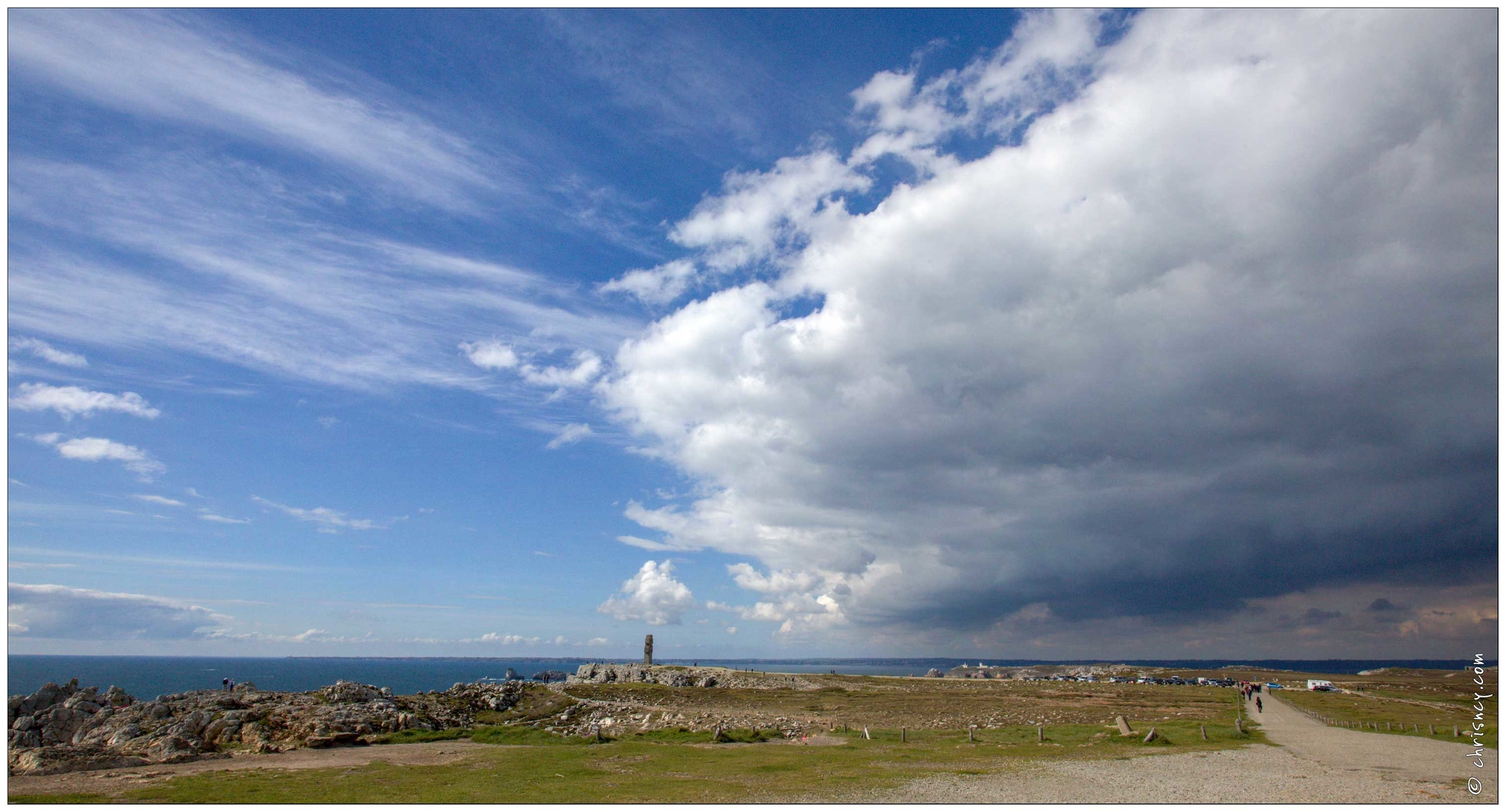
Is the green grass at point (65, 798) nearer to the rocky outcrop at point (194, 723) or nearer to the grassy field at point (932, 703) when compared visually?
the rocky outcrop at point (194, 723)

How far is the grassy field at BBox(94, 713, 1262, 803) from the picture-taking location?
1047 inches

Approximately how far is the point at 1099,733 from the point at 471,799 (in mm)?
35010

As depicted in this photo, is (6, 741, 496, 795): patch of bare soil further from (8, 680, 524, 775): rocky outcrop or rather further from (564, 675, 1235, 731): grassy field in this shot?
(564, 675, 1235, 731): grassy field

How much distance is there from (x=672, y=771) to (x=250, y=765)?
1986 centimetres

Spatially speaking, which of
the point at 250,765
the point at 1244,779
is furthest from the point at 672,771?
the point at 1244,779

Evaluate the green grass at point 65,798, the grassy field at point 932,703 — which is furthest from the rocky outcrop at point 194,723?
the grassy field at point 932,703

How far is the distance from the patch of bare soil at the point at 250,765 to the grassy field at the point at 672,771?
1.24 meters

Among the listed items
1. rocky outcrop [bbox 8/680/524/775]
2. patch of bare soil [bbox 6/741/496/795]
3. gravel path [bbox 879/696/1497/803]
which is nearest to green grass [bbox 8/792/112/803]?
patch of bare soil [bbox 6/741/496/795]

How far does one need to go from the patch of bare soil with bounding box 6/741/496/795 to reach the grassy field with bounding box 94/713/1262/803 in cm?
124

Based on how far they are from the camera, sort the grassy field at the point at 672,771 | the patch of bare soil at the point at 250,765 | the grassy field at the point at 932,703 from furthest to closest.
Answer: the grassy field at the point at 932,703 < the patch of bare soil at the point at 250,765 < the grassy field at the point at 672,771

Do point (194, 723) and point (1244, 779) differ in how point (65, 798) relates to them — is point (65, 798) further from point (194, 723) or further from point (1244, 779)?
point (1244, 779)

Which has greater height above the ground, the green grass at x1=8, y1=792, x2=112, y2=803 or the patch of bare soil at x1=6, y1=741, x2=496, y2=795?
the green grass at x1=8, y1=792, x2=112, y2=803

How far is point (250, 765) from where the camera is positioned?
34156 millimetres

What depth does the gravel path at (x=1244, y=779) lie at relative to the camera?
Answer: 988 inches
